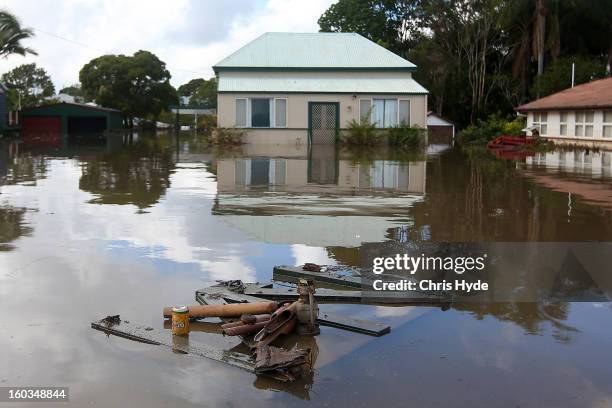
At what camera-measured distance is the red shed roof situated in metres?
31.3

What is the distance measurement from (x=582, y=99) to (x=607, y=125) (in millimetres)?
3068

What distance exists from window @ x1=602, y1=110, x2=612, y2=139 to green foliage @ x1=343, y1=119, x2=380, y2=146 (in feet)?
31.9

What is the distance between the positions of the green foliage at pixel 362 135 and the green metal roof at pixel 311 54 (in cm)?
348

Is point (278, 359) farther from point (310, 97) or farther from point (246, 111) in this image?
point (310, 97)

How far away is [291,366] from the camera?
481cm

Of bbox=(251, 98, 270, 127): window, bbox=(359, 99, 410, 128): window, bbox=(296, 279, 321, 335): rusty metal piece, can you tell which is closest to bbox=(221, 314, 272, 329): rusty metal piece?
bbox=(296, 279, 321, 335): rusty metal piece

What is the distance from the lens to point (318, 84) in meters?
35.8

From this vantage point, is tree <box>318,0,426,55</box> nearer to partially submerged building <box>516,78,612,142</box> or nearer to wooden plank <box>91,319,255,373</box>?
partially submerged building <box>516,78,612,142</box>

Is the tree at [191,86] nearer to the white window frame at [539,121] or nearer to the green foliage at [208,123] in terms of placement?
the green foliage at [208,123]

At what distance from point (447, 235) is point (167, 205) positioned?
5.03m

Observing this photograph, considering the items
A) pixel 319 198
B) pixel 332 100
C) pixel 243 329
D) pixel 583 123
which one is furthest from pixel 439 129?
pixel 243 329

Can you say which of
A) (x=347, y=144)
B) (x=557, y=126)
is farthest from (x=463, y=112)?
(x=347, y=144)

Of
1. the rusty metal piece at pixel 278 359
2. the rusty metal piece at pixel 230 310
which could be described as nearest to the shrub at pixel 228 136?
the rusty metal piece at pixel 230 310

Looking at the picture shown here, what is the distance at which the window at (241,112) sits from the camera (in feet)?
115
